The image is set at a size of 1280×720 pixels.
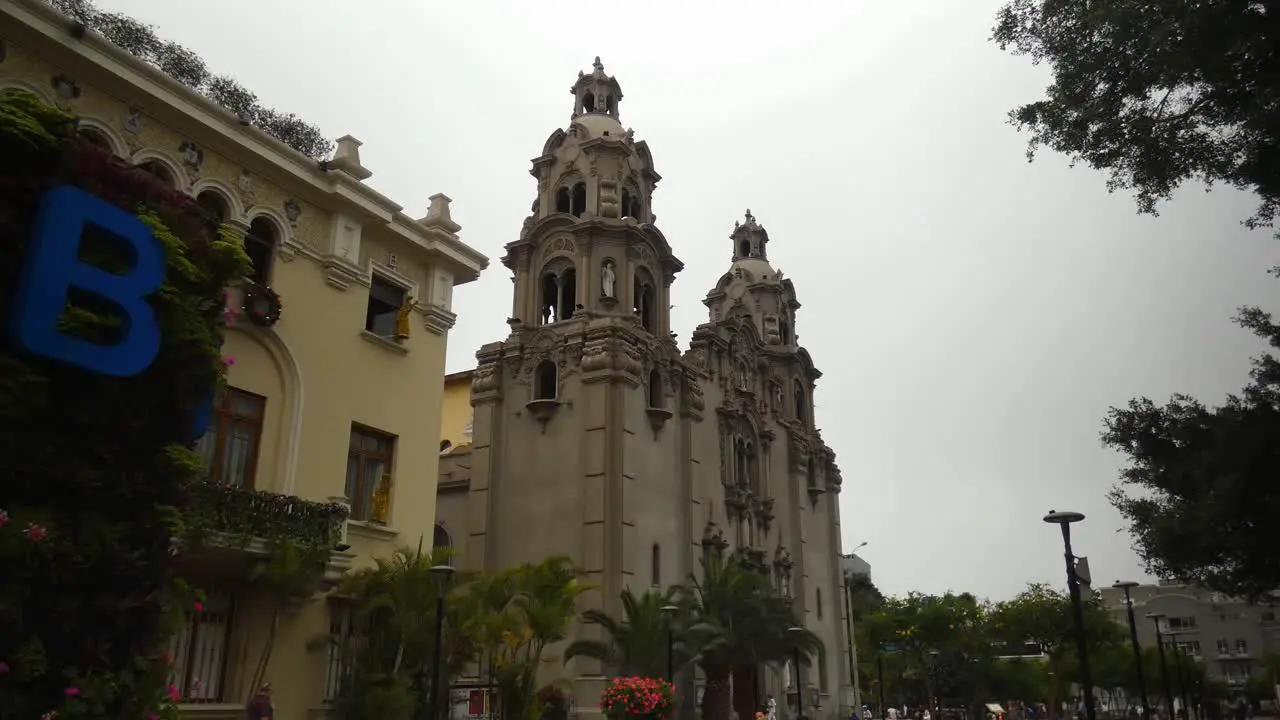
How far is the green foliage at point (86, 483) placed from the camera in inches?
405

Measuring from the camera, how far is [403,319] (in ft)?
71.2

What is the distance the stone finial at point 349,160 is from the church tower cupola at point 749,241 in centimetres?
→ 3471

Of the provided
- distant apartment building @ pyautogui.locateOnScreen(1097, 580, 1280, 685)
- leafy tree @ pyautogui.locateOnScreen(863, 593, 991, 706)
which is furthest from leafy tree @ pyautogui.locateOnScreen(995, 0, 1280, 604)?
distant apartment building @ pyautogui.locateOnScreen(1097, 580, 1280, 685)

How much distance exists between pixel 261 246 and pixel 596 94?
26192 mm

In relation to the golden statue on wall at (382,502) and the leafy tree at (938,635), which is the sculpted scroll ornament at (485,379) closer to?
the golden statue on wall at (382,502)

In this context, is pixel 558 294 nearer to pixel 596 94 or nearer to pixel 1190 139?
pixel 596 94

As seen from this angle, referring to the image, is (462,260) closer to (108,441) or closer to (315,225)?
(315,225)

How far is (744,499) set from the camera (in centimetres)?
4169

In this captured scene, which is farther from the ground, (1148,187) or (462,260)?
(462,260)

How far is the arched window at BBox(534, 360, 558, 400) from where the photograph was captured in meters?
36.4

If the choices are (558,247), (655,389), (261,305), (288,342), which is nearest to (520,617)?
(288,342)

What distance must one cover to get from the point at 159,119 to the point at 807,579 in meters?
37.1

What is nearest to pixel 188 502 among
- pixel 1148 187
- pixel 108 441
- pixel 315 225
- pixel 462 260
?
pixel 108 441

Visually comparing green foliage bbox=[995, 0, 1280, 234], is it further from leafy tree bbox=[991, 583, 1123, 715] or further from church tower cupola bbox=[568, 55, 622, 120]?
leafy tree bbox=[991, 583, 1123, 715]
